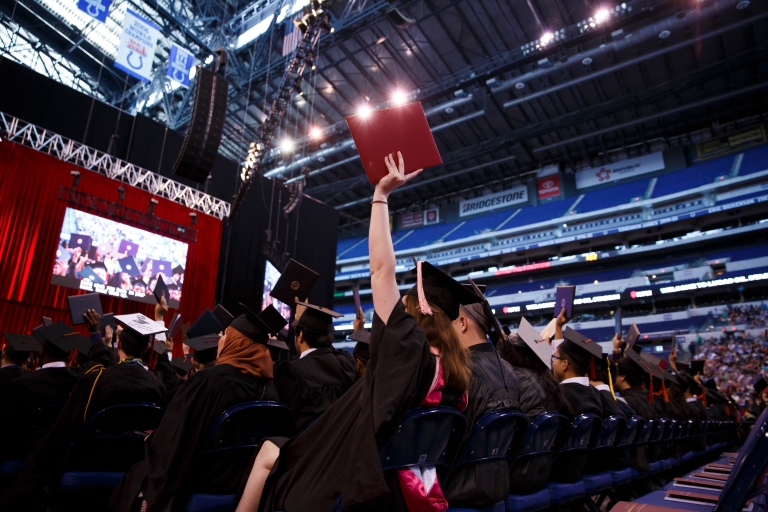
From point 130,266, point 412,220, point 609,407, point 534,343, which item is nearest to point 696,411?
point 609,407

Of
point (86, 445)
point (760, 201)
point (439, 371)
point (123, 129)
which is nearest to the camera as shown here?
point (439, 371)

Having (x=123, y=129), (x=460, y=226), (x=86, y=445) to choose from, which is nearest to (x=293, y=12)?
(x=123, y=129)

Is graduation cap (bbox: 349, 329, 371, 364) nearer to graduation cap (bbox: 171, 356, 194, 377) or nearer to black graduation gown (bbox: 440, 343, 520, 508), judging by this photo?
black graduation gown (bbox: 440, 343, 520, 508)

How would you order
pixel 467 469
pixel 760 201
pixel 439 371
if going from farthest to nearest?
pixel 760 201
pixel 467 469
pixel 439 371

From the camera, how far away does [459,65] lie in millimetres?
16688

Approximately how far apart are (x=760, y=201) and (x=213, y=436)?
2724 cm

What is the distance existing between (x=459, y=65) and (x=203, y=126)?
11.1 metres

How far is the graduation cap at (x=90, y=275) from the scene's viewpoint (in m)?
9.64

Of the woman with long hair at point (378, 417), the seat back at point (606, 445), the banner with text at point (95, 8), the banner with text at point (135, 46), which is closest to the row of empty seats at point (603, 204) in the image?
the banner with text at point (135, 46)

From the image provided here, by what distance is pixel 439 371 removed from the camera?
1447mm

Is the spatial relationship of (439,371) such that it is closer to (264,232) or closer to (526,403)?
(526,403)

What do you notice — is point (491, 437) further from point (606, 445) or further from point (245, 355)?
point (606, 445)

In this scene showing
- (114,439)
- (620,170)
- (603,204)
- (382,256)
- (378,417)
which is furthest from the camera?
(620,170)

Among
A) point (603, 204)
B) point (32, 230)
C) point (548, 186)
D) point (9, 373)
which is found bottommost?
point (9, 373)
